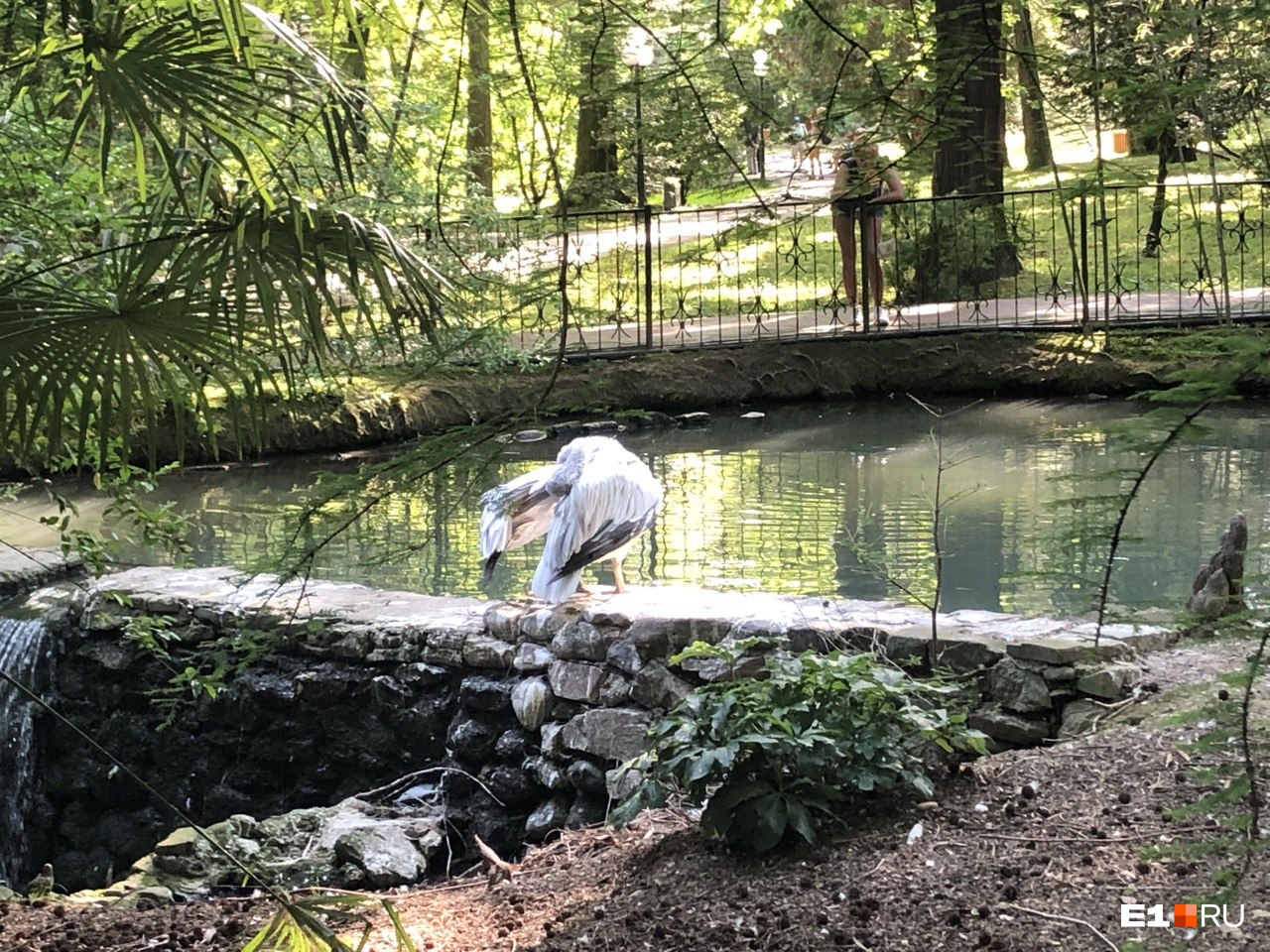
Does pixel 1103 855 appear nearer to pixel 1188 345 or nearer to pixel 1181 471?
pixel 1188 345

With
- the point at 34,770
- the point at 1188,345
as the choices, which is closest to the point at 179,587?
the point at 34,770

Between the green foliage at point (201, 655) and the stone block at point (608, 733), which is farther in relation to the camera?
the stone block at point (608, 733)

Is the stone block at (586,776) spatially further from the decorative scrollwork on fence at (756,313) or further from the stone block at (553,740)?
the decorative scrollwork on fence at (756,313)

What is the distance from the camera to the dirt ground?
3082 mm

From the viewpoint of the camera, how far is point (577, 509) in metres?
A: 5.42

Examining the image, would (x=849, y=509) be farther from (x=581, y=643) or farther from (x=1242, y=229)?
(x=1242, y=229)

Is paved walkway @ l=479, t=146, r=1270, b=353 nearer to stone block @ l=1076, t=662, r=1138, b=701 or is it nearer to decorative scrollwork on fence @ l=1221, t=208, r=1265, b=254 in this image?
decorative scrollwork on fence @ l=1221, t=208, r=1265, b=254

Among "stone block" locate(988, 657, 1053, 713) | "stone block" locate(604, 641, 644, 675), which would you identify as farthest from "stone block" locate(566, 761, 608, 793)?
"stone block" locate(988, 657, 1053, 713)

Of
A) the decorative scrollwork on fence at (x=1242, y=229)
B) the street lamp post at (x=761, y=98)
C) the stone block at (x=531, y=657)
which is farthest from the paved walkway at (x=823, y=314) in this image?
the street lamp post at (x=761, y=98)

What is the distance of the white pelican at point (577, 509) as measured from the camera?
17.6ft

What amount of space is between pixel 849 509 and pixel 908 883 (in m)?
4.99

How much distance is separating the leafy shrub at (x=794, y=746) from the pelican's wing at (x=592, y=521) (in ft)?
5.21

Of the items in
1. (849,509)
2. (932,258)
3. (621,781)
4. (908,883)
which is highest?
(932,258)

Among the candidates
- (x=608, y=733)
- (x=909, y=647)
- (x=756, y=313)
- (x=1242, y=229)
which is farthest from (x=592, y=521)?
(x=1242, y=229)
